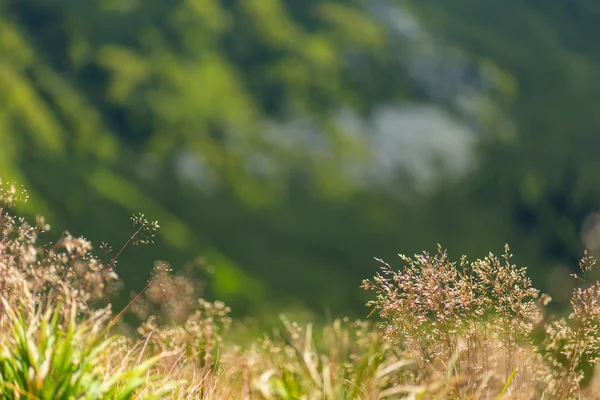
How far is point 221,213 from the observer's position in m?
197

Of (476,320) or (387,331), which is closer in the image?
(387,331)

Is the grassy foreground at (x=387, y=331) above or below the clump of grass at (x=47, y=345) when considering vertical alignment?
above

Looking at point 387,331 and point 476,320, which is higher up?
point 476,320

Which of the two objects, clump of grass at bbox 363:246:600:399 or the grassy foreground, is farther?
clump of grass at bbox 363:246:600:399

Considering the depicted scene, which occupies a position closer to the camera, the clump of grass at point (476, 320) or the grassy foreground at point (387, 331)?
the grassy foreground at point (387, 331)

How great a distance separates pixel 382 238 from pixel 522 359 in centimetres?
18882

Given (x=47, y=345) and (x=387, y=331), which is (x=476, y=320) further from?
(x=47, y=345)

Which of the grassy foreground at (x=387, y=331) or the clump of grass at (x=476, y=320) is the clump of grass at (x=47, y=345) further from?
the clump of grass at (x=476, y=320)

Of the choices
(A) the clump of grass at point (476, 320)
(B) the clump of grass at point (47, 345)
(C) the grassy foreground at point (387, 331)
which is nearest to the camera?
(B) the clump of grass at point (47, 345)

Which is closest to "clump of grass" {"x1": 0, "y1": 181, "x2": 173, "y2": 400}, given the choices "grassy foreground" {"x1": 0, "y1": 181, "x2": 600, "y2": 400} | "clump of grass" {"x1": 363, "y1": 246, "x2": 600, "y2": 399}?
"grassy foreground" {"x1": 0, "y1": 181, "x2": 600, "y2": 400}

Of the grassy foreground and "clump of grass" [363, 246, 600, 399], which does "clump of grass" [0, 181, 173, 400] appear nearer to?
the grassy foreground

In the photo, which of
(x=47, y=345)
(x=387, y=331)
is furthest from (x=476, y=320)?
(x=47, y=345)

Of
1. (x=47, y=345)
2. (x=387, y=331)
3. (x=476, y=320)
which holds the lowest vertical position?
(x=47, y=345)

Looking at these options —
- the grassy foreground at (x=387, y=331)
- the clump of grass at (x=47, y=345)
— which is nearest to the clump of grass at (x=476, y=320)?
the grassy foreground at (x=387, y=331)
